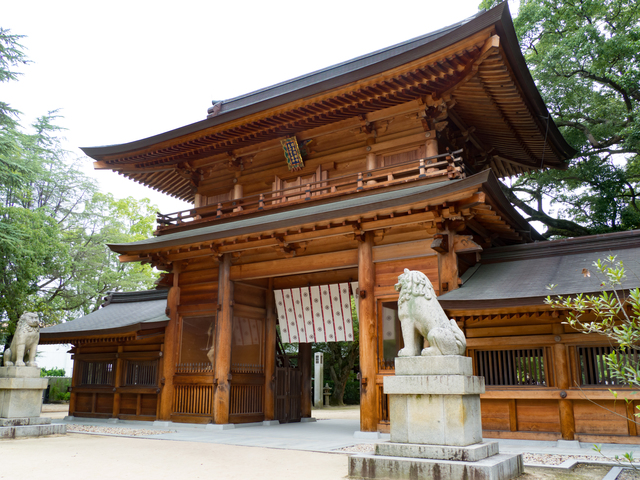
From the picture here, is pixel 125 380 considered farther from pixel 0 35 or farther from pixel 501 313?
pixel 0 35

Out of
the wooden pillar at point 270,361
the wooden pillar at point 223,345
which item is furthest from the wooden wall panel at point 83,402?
the wooden pillar at point 270,361

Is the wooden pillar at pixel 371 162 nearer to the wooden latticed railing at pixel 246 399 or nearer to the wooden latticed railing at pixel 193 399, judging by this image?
the wooden latticed railing at pixel 246 399

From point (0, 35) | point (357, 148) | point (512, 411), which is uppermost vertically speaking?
point (0, 35)

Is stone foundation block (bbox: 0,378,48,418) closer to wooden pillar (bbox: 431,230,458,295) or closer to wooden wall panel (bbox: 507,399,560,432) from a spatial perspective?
wooden pillar (bbox: 431,230,458,295)

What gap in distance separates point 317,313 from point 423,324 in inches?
254

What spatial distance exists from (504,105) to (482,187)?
11.5ft

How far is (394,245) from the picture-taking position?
10.1m

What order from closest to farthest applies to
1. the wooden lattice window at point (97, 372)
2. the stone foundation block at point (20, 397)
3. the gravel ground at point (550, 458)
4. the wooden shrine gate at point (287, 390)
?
the gravel ground at point (550, 458) → the stone foundation block at point (20, 397) → the wooden shrine gate at point (287, 390) → the wooden lattice window at point (97, 372)

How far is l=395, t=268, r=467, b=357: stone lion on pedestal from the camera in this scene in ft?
19.3

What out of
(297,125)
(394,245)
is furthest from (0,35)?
(394,245)

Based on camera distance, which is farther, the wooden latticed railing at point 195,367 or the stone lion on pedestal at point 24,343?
the wooden latticed railing at point 195,367

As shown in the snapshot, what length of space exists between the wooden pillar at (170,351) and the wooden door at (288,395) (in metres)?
2.74

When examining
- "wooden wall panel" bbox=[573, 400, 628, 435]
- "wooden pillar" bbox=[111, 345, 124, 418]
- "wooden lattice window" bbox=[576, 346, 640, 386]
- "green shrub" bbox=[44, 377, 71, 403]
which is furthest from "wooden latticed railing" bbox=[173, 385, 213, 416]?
"green shrub" bbox=[44, 377, 71, 403]

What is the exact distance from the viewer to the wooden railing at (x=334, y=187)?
10.2 metres
